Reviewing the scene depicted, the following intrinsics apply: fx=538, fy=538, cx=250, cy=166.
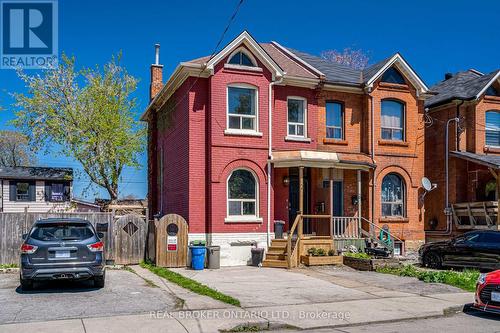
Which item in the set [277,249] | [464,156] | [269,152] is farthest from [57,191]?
[464,156]

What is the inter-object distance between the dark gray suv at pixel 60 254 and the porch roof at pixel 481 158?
1716cm

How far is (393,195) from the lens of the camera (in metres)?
23.1

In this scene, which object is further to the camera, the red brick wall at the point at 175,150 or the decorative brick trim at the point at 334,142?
the decorative brick trim at the point at 334,142

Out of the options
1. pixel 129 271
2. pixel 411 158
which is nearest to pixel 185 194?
pixel 129 271

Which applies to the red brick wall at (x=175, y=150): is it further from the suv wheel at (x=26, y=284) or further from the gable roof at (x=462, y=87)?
the gable roof at (x=462, y=87)

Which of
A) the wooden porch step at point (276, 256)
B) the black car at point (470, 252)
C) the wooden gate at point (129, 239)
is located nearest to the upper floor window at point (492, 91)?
the black car at point (470, 252)

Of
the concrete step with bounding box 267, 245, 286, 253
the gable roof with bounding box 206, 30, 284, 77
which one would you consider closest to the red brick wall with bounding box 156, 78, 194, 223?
the gable roof with bounding box 206, 30, 284, 77

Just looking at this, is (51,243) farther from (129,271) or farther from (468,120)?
(468,120)

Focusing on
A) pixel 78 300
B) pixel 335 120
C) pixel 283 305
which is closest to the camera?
pixel 78 300

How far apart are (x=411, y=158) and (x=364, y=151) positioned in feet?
7.43

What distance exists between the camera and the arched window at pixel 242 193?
19.8m

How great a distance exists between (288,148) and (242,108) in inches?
96.3

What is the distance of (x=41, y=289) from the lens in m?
13.0

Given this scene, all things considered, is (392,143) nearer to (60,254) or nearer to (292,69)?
(292,69)
